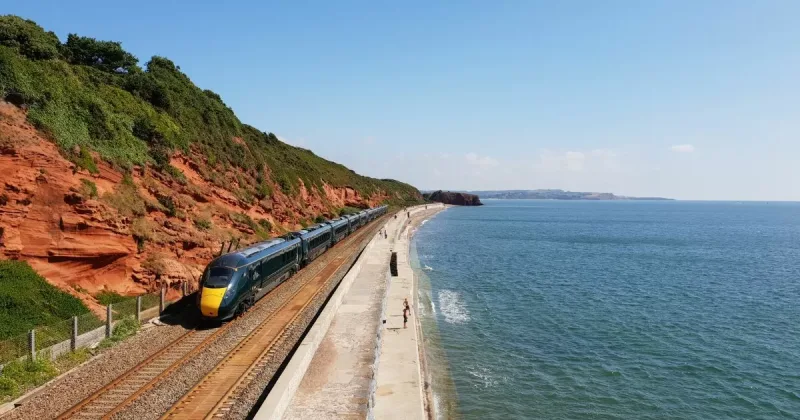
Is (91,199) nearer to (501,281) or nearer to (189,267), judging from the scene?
(189,267)

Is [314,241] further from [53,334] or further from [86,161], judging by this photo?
[53,334]

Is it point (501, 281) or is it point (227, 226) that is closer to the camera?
point (227, 226)

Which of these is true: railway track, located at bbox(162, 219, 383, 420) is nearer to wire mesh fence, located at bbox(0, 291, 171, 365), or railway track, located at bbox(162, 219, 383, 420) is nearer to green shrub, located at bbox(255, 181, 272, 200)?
wire mesh fence, located at bbox(0, 291, 171, 365)

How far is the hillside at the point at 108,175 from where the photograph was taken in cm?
2103

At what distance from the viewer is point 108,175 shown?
25922 mm

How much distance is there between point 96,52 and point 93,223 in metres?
30.5

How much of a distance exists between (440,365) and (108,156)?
20.8 meters

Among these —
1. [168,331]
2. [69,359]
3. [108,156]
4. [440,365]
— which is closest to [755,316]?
[440,365]

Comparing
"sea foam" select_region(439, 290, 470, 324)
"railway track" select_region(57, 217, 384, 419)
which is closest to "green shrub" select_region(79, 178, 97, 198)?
"railway track" select_region(57, 217, 384, 419)

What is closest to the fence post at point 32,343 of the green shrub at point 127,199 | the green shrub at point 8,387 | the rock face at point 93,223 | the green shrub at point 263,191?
the green shrub at point 8,387

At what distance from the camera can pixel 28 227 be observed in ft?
67.2

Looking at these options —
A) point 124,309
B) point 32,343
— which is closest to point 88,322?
point 124,309

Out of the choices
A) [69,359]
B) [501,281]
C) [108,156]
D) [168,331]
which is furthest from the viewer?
[501,281]

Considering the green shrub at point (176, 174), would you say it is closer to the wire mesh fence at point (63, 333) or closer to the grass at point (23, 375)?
the wire mesh fence at point (63, 333)
